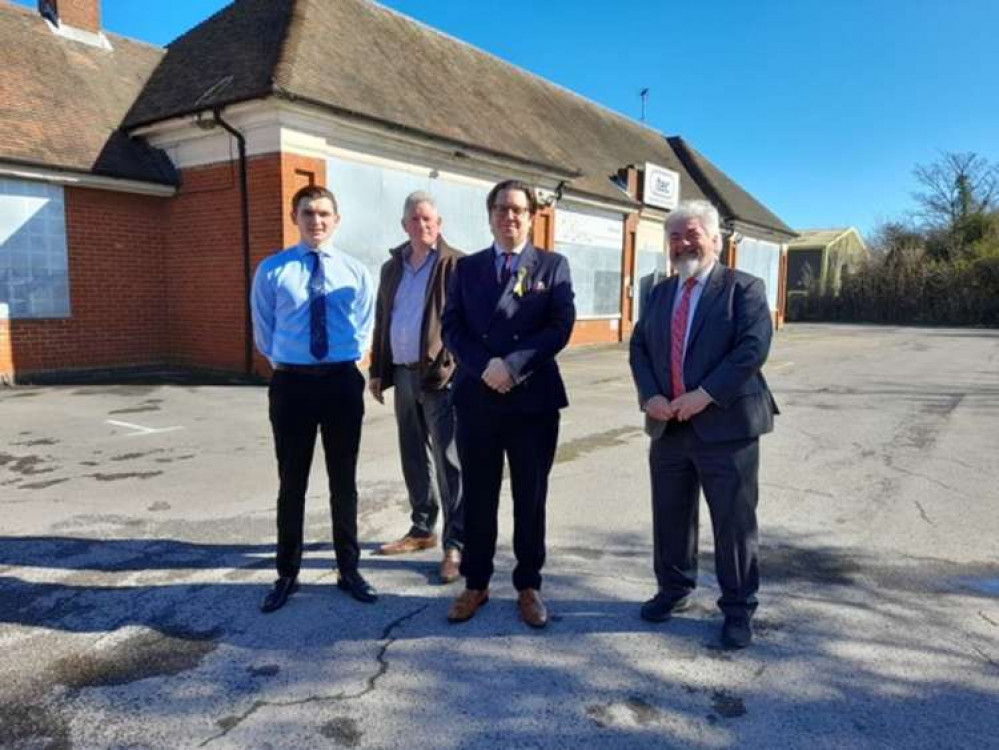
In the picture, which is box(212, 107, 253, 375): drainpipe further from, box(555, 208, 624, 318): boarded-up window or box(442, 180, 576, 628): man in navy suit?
box(442, 180, 576, 628): man in navy suit

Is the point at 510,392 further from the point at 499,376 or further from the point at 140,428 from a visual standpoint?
the point at 140,428

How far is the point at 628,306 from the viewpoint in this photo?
20.6 m

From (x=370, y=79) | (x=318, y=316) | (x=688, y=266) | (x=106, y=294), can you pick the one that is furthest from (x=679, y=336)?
(x=370, y=79)

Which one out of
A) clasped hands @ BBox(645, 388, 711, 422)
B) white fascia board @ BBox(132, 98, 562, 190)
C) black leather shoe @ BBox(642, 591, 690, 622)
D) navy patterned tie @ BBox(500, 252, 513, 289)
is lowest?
black leather shoe @ BBox(642, 591, 690, 622)

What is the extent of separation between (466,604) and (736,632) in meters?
1.24

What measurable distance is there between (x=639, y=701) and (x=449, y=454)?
5.65 ft

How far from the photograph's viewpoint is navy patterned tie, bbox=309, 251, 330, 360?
3.43 meters

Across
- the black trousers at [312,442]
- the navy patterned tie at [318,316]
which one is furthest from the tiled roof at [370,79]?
the black trousers at [312,442]

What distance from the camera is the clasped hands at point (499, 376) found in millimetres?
3113

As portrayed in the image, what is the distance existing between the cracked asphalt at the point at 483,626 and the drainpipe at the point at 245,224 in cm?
495

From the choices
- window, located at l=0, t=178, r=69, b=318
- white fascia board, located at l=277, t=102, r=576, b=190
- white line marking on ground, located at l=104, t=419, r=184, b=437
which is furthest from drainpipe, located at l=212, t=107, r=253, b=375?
white line marking on ground, located at l=104, t=419, r=184, b=437

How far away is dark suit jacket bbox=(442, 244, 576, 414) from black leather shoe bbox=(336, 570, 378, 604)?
109 centimetres

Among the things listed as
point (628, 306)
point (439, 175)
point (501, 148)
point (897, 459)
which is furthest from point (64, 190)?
point (628, 306)

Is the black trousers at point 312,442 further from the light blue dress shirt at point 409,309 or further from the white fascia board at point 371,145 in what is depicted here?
the white fascia board at point 371,145
